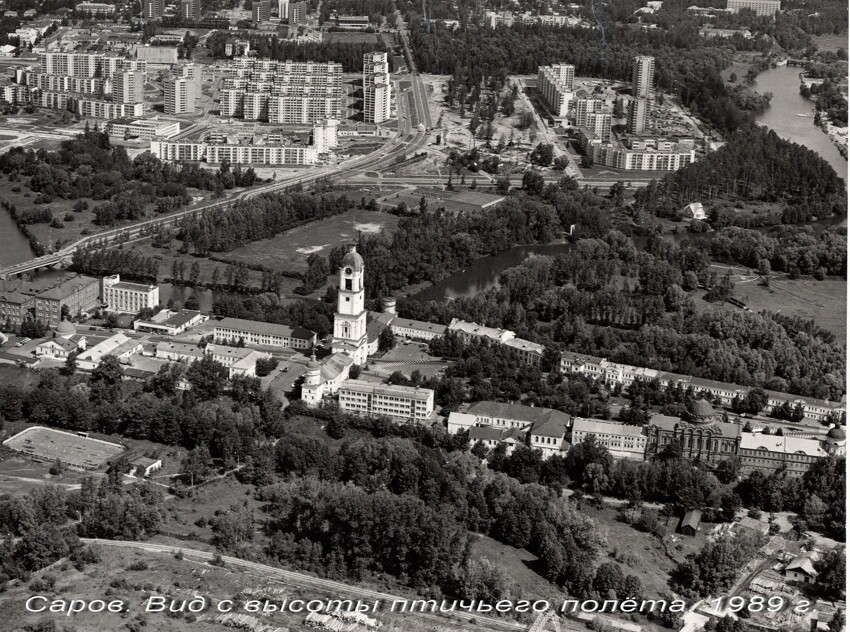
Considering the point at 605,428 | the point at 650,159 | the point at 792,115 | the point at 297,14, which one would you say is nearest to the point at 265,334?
the point at 605,428

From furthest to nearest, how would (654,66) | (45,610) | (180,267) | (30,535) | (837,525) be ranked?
(654,66) < (180,267) < (837,525) < (30,535) < (45,610)

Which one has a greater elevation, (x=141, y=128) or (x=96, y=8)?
(x=96, y=8)

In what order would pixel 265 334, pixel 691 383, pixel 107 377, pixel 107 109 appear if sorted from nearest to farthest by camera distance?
pixel 107 377 < pixel 691 383 < pixel 265 334 < pixel 107 109

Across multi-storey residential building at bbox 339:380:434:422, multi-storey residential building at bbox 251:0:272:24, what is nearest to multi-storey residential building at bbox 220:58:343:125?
multi-storey residential building at bbox 251:0:272:24

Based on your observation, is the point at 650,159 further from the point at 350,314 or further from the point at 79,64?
the point at 79,64

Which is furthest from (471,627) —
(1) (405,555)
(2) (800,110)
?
(2) (800,110)

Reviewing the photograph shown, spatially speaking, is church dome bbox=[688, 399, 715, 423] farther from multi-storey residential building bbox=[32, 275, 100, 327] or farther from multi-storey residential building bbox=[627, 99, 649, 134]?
multi-storey residential building bbox=[627, 99, 649, 134]

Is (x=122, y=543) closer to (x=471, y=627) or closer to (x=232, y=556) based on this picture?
(x=232, y=556)
